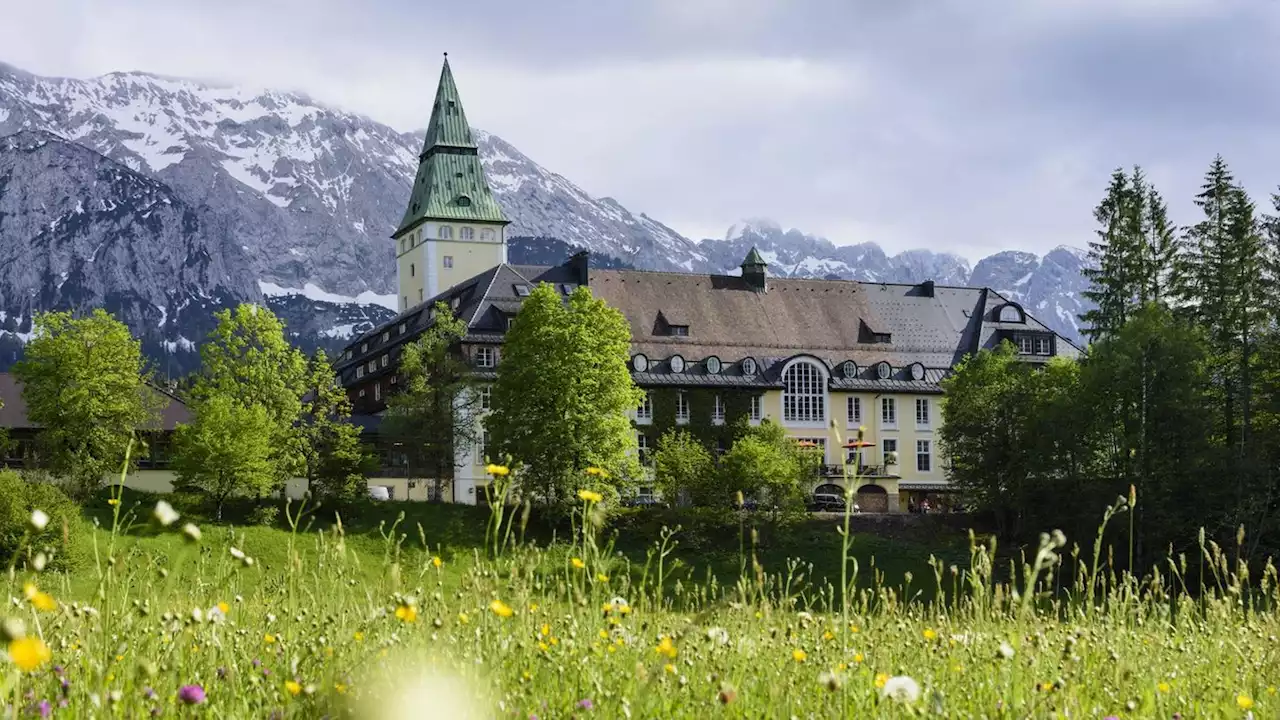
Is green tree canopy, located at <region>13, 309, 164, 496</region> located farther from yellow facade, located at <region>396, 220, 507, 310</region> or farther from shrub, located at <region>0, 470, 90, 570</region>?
yellow facade, located at <region>396, 220, 507, 310</region>

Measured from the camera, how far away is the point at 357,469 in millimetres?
58094

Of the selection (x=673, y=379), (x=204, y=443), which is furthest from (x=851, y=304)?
(x=204, y=443)

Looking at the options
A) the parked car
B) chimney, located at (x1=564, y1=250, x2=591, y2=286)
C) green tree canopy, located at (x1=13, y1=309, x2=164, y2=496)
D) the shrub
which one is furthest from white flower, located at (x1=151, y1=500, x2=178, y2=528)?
chimney, located at (x1=564, y1=250, x2=591, y2=286)

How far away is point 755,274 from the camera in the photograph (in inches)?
3287

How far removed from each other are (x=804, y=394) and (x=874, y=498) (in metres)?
6.46

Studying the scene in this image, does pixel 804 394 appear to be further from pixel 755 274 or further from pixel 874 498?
pixel 755 274

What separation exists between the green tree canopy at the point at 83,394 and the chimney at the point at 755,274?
3532 cm

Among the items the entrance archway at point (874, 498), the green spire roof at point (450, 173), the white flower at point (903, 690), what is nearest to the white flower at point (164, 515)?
the white flower at point (903, 690)

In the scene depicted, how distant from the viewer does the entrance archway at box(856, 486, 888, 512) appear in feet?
236

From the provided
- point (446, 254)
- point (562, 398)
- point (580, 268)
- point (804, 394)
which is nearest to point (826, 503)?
point (804, 394)

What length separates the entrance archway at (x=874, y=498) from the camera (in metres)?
71.9

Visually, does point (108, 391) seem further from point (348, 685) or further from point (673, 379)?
point (348, 685)

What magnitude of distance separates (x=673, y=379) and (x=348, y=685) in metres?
68.1

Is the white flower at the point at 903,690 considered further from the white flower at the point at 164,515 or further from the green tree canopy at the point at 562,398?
the green tree canopy at the point at 562,398
